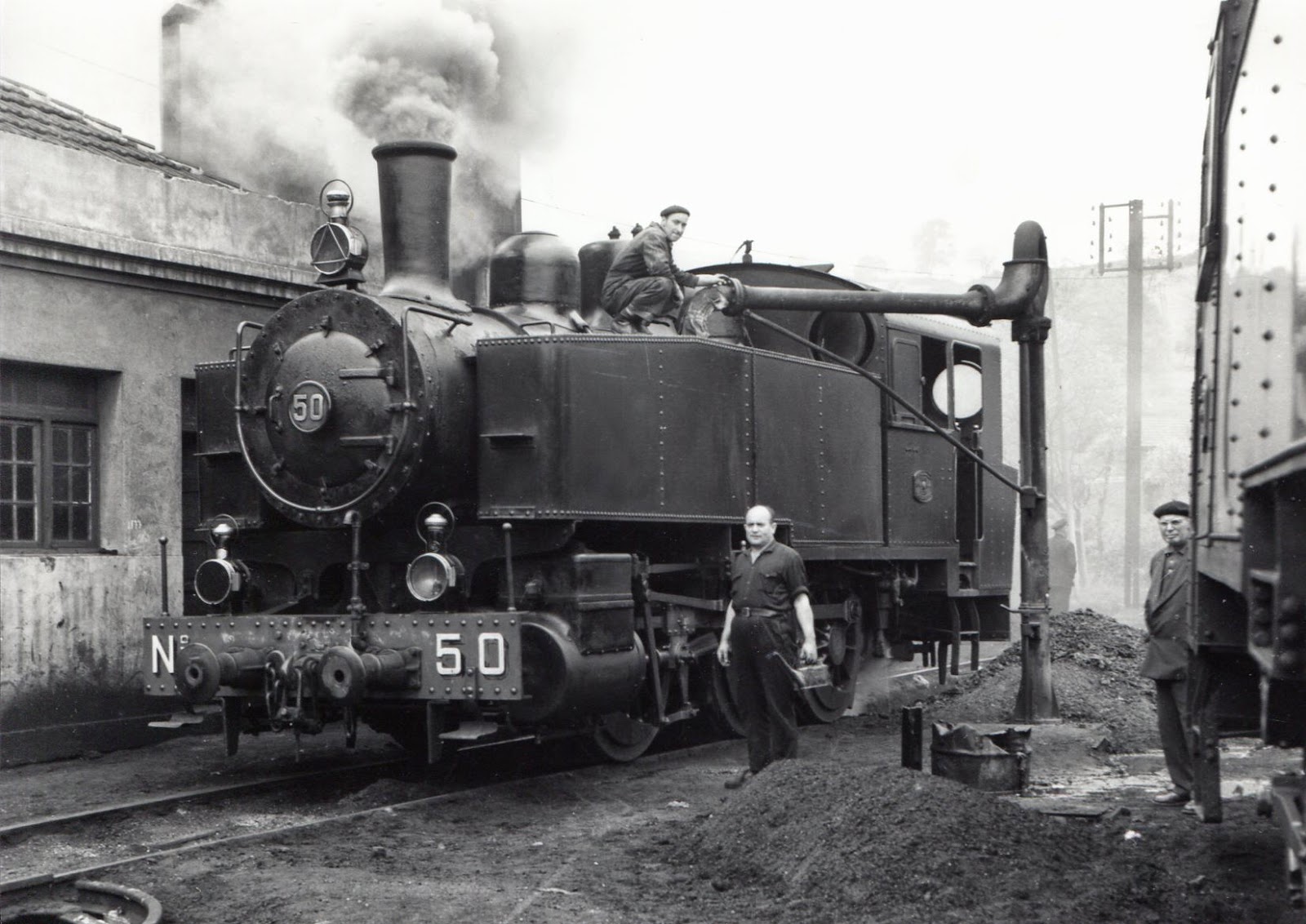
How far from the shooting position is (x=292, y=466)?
25.0 ft

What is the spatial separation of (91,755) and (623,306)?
4336mm

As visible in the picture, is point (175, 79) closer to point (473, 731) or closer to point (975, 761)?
point (473, 731)

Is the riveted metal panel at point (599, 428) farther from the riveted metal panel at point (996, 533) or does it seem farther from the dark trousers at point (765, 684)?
the riveted metal panel at point (996, 533)

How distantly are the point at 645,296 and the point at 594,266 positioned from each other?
1141 mm

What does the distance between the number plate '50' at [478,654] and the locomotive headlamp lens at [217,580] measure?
149cm

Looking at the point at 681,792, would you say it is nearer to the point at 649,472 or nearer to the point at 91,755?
the point at 649,472

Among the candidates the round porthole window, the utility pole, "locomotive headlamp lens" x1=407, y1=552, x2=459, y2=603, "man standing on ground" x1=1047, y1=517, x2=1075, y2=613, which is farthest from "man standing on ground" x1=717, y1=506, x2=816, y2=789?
the utility pole

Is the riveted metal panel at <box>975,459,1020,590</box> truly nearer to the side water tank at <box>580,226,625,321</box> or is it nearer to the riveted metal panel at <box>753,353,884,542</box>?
the riveted metal panel at <box>753,353,884,542</box>

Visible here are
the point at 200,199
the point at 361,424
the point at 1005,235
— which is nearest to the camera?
the point at 361,424

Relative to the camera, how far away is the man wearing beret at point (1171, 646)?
6742 millimetres

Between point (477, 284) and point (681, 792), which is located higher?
point (477, 284)

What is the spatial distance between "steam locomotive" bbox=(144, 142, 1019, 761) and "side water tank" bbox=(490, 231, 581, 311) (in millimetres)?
13

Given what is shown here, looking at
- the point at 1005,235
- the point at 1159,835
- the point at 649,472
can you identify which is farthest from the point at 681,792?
the point at 1005,235

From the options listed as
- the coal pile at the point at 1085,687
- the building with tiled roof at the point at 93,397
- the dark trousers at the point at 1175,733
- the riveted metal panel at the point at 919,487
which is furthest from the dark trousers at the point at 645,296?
the dark trousers at the point at 1175,733
